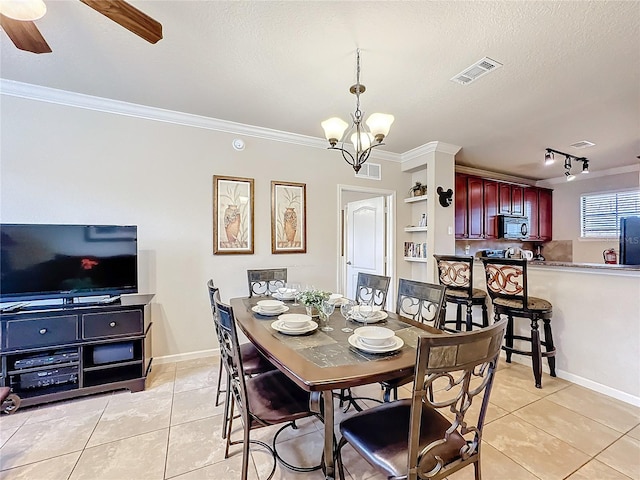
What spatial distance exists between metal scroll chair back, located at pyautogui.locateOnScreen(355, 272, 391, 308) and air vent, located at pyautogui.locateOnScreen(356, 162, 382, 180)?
1.92 metres

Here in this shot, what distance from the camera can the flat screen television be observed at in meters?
2.37

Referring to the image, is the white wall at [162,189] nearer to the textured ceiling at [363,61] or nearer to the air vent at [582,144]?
the textured ceiling at [363,61]

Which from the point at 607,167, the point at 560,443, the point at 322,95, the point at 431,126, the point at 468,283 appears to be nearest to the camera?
the point at 560,443

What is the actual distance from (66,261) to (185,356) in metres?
1.48

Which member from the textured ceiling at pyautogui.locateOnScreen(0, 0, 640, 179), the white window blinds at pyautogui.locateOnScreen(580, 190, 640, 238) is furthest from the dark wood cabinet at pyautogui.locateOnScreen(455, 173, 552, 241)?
the textured ceiling at pyautogui.locateOnScreen(0, 0, 640, 179)

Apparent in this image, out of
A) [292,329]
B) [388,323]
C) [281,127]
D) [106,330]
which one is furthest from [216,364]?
[281,127]

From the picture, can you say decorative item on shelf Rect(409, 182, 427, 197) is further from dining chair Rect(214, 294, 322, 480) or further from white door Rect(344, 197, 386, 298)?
dining chair Rect(214, 294, 322, 480)

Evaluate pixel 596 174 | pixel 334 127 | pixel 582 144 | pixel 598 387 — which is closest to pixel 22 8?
pixel 334 127

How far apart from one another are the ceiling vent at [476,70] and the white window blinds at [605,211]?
507cm

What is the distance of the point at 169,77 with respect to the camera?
242cm

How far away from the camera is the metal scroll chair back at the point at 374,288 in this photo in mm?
2482

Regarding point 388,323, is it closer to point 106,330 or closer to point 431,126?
point 106,330

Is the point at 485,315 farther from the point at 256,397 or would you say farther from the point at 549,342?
the point at 256,397

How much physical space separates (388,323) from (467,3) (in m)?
1.96
